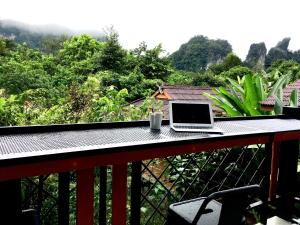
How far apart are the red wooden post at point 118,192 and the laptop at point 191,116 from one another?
0.49 m

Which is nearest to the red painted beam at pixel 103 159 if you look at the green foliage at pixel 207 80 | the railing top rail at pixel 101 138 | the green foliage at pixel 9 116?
the railing top rail at pixel 101 138

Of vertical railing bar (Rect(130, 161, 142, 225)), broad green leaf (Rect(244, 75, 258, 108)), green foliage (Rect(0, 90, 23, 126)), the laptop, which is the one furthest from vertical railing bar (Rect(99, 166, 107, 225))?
broad green leaf (Rect(244, 75, 258, 108))

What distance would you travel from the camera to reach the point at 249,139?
1912 mm

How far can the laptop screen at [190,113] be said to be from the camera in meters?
1.96

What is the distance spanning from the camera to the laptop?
193 cm

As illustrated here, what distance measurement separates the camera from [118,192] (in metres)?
1.56

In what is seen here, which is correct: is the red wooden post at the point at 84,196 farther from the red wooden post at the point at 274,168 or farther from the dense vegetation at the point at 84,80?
the dense vegetation at the point at 84,80

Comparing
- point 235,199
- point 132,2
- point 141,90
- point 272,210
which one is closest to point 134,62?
point 141,90

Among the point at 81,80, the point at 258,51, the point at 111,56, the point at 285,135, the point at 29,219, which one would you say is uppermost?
the point at 258,51

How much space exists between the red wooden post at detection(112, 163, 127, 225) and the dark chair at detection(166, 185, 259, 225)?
253 millimetres

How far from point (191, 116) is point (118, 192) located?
0.71 m

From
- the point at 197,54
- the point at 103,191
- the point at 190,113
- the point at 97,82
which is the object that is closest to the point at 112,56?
the point at 97,82

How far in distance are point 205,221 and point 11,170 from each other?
0.88m

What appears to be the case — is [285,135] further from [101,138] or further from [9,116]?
[9,116]
